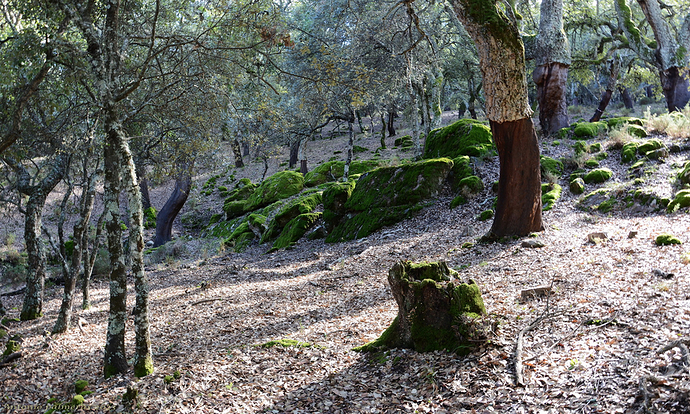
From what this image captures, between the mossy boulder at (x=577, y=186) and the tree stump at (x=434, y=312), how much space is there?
7.02 metres

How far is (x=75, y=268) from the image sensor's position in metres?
7.59

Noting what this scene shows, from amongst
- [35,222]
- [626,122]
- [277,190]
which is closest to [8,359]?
[35,222]

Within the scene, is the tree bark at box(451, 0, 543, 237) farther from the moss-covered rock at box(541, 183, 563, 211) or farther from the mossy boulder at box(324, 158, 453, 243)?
the mossy boulder at box(324, 158, 453, 243)

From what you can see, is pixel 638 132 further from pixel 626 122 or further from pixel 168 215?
pixel 168 215

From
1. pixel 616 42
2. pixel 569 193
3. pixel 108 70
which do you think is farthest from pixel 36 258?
pixel 616 42

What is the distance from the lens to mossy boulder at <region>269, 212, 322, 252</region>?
14.5 metres

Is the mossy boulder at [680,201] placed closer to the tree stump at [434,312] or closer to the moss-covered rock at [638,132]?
the moss-covered rock at [638,132]

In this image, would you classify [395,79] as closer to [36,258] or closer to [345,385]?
[36,258]

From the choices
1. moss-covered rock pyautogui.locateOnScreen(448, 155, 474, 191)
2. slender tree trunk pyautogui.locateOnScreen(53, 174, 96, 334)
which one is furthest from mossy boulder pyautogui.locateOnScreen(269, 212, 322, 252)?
slender tree trunk pyautogui.locateOnScreen(53, 174, 96, 334)

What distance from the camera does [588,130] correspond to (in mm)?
13383

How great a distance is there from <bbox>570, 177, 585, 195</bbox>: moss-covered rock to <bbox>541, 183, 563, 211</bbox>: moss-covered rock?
0.85 ft

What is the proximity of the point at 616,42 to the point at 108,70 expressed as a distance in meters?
17.7

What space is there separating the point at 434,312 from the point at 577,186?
756 centimetres

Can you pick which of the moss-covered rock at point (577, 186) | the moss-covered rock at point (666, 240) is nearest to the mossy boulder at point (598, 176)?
the moss-covered rock at point (577, 186)
